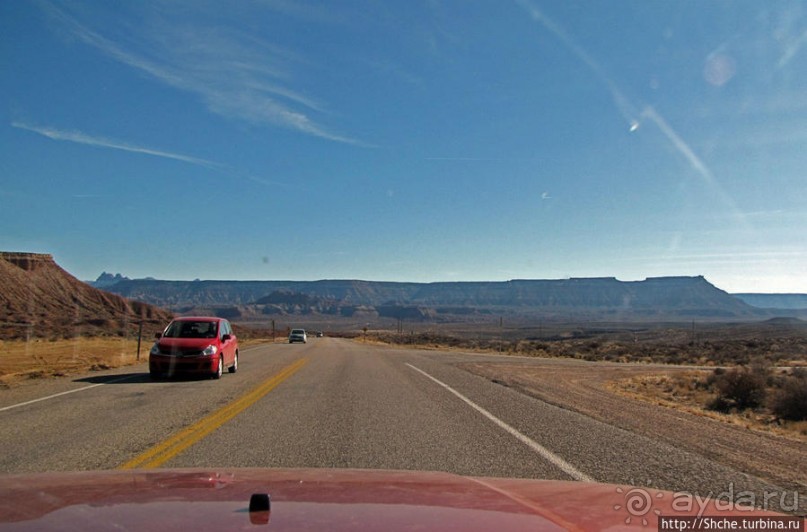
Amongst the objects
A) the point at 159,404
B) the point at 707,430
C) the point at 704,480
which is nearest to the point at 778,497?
the point at 704,480

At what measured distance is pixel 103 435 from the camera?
8.95 metres

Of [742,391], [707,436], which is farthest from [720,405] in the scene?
[707,436]

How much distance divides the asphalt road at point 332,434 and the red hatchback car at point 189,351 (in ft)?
3.73

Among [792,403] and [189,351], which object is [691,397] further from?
[189,351]

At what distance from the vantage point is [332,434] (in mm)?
9211

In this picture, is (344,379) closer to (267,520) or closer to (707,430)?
(707,430)

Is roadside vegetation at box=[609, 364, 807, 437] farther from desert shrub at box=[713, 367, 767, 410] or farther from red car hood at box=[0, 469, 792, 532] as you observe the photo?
red car hood at box=[0, 469, 792, 532]

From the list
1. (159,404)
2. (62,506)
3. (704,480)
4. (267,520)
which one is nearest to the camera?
(267,520)

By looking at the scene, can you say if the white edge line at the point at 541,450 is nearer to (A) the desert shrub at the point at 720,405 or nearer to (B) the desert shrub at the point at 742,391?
(A) the desert shrub at the point at 720,405

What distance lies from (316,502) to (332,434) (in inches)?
215

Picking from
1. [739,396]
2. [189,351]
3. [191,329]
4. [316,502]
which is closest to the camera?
[316,502]

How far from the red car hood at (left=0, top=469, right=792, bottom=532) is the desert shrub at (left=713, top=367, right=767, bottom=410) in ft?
55.3

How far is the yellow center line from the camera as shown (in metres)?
7.18

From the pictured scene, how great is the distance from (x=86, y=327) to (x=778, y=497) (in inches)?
2765
